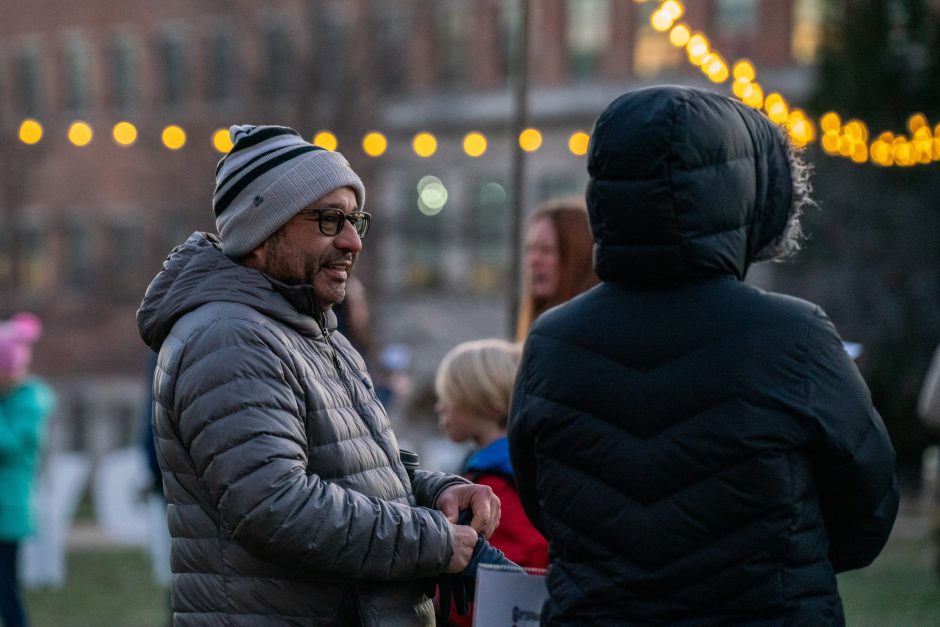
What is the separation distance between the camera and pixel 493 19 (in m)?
30.1

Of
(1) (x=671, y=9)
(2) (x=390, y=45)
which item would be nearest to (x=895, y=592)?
(1) (x=671, y=9)

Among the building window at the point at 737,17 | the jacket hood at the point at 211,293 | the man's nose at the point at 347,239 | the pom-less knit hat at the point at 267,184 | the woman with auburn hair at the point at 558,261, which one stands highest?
the pom-less knit hat at the point at 267,184

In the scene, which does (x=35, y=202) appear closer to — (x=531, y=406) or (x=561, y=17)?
(x=561, y=17)

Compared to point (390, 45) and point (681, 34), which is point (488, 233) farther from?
point (681, 34)

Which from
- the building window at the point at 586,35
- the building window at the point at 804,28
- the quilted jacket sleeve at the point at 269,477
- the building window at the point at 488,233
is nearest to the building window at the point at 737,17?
the building window at the point at 804,28

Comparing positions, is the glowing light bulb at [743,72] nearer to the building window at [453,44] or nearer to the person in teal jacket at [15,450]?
the person in teal jacket at [15,450]

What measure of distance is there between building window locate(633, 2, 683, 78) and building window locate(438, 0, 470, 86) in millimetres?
3952

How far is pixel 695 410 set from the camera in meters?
2.55

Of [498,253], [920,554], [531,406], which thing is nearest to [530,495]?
[531,406]

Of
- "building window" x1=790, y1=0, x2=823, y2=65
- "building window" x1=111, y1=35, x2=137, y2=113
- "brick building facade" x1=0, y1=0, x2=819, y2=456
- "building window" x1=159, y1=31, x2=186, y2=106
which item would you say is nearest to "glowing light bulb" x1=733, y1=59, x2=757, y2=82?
"brick building facade" x1=0, y1=0, x2=819, y2=456

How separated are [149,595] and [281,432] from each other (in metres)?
9.35

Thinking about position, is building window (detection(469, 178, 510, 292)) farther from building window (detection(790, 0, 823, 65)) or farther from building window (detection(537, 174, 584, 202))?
building window (detection(790, 0, 823, 65))

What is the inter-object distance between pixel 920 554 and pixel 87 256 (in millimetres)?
26853

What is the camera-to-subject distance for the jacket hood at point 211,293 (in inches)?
126
